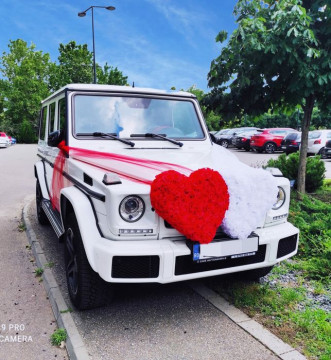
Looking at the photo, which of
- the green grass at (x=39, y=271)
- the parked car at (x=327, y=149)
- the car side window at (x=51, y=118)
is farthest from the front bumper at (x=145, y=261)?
the parked car at (x=327, y=149)

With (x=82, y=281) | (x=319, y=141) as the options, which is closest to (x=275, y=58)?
(x=82, y=281)

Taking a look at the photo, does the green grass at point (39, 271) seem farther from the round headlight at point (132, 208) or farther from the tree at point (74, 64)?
the tree at point (74, 64)

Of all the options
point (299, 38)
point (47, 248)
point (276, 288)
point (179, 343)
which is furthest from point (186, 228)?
point (299, 38)

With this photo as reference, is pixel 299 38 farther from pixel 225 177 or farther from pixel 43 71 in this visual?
pixel 43 71

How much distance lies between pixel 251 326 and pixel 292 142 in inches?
780

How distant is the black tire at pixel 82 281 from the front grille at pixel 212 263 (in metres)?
0.75

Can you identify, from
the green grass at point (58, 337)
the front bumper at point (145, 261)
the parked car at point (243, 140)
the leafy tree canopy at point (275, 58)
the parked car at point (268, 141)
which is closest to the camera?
the front bumper at point (145, 261)

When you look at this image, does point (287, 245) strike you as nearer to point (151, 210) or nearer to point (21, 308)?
point (151, 210)

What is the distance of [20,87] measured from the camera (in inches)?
1922

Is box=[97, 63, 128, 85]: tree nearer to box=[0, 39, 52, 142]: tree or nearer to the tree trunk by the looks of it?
box=[0, 39, 52, 142]: tree

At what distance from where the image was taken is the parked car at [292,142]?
21.1m

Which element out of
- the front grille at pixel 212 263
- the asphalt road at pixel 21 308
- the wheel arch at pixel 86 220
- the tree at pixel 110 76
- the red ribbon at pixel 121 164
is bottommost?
the asphalt road at pixel 21 308

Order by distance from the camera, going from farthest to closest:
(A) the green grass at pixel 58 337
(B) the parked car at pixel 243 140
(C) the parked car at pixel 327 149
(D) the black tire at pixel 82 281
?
(B) the parked car at pixel 243 140 → (C) the parked car at pixel 327 149 → (D) the black tire at pixel 82 281 → (A) the green grass at pixel 58 337

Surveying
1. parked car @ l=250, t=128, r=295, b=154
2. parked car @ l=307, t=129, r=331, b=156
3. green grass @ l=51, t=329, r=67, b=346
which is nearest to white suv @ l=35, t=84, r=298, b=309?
green grass @ l=51, t=329, r=67, b=346
